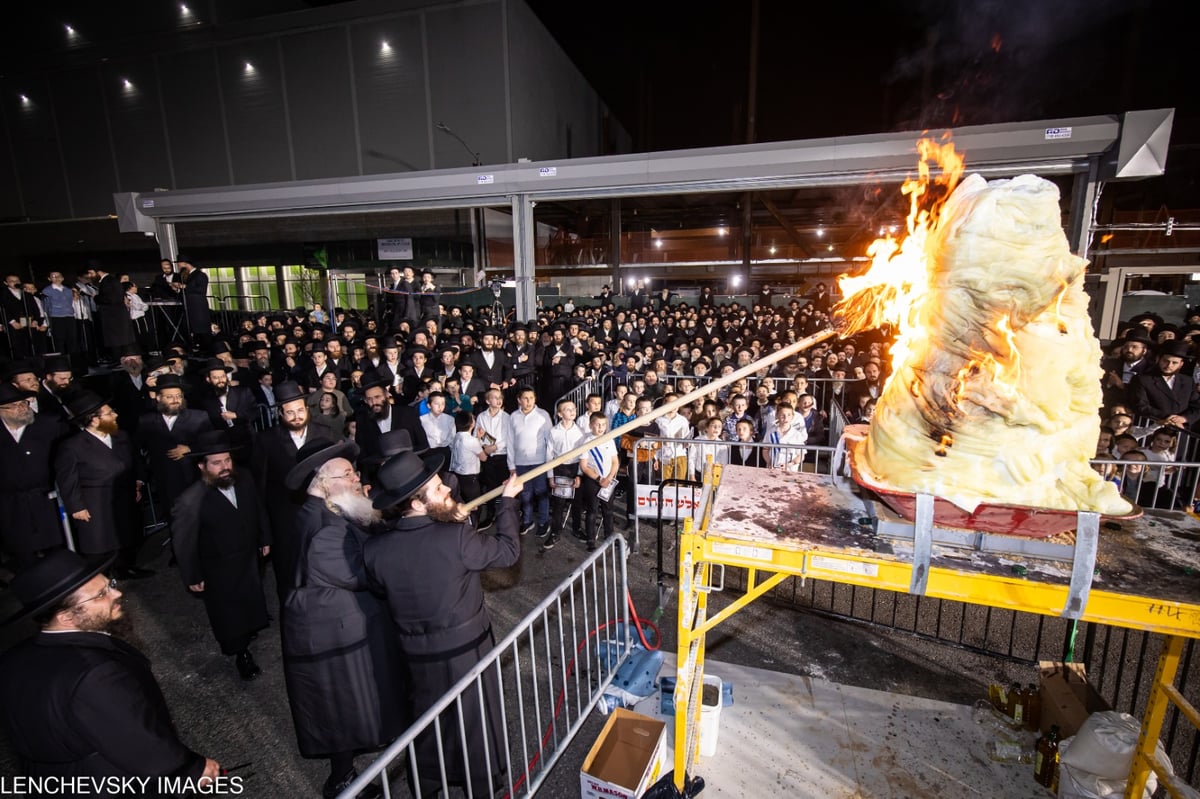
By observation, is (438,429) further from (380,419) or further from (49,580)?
(49,580)

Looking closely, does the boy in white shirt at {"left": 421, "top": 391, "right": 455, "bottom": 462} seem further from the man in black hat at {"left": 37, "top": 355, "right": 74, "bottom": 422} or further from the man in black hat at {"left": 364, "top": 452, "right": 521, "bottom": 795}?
the man in black hat at {"left": 37, "top": 355, "right": 74, "bottom": 422}

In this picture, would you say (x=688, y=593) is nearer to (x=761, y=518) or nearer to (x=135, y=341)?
(x=761, y=518)

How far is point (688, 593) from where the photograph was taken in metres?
3.12

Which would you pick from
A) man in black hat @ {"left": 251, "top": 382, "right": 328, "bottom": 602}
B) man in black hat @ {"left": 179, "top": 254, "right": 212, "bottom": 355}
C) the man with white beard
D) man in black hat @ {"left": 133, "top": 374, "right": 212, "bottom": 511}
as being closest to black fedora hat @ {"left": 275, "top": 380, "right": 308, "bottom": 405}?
man in black hat @ {"left": 251, "top": 382, "right": 328, "bottom": 602}

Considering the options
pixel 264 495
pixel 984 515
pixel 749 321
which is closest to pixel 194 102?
pixel 749 321

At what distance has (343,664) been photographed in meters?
3.39

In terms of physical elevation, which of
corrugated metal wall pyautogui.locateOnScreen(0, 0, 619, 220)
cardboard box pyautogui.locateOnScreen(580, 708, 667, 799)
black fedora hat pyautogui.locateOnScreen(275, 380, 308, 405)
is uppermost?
corrugated metal wall pyautogui.locateOnScreen(0, 0, 619, 220)

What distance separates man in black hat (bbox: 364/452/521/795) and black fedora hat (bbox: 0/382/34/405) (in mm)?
5205

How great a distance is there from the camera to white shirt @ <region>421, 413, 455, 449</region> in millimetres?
7129

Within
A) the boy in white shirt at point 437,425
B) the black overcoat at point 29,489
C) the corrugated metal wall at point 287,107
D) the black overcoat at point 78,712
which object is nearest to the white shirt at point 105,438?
the black overcoat at point 29,489

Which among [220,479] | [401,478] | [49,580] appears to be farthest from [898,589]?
[220,479]

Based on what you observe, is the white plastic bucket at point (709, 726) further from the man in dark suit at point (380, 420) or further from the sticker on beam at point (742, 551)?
the man in dark suit at point (380, 420)

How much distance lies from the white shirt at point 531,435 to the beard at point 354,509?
3.55m

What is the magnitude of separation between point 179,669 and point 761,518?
5405mm
